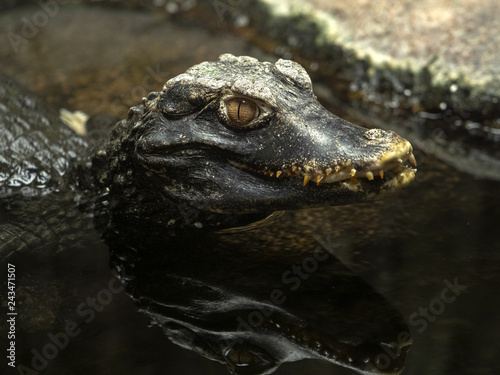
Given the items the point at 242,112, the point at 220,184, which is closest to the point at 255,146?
the point at 242,112

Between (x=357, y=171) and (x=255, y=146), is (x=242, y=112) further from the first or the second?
(x=357, y=171)

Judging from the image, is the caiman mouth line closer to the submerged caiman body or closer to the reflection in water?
the submerged caiman body

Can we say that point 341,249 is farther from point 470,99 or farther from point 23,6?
point 23,6

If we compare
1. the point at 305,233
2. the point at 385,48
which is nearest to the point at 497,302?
the point at 305,233

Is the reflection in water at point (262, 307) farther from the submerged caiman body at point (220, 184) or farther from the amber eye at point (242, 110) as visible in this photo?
the amber eye at point (242, 110)

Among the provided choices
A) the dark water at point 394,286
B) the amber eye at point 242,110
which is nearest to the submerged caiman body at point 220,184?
the amber eye at point 242,110

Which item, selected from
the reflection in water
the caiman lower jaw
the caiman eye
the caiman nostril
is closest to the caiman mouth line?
the caiman lower jaw
